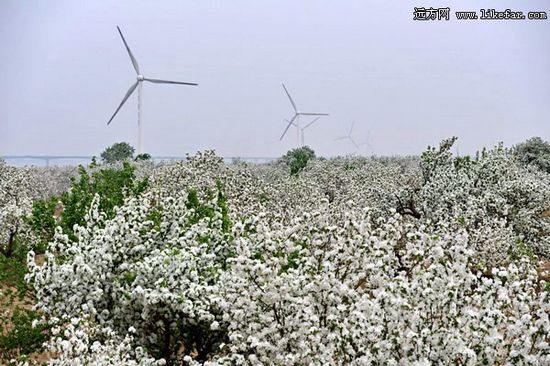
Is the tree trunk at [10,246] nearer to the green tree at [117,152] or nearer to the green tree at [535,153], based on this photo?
the green tree at [535,153]

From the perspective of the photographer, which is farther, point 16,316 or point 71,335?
point 16,316

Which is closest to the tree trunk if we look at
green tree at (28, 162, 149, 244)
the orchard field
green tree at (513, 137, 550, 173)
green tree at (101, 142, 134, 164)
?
green tree at (28, 162, 149, 244)

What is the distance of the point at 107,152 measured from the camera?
85.4m

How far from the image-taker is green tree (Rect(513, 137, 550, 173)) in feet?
142

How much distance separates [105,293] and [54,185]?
48416 millimetres

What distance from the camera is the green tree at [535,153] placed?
4316cm

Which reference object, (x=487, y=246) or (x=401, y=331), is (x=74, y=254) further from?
(x=487, y=246)

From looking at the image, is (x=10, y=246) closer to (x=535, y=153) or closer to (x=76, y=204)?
(x=76, y=204)

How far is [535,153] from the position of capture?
45.1 metres

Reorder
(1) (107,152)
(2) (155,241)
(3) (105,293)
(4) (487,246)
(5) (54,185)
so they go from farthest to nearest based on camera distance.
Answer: (1) (107,152), (5) (54,185), (4) (487,246), (2) (155,241), (3) (105,293)

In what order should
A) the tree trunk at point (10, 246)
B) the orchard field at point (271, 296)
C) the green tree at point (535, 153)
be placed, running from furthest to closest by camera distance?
the green tree at point (535, 153) → the tree trunk at point (10, 246) → the orchard field at point (271, 296)

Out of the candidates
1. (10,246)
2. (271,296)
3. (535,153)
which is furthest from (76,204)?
(535,153)

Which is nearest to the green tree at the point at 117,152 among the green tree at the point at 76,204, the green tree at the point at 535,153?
the green tree at the point at 535,153

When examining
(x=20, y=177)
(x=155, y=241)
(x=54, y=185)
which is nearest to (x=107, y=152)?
(x=54, y=185)
